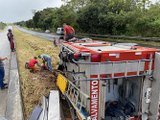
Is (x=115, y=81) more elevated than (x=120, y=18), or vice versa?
(x=120, y=18)

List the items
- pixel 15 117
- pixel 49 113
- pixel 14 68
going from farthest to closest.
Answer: pixel 14 68
pixel 15 117
pixel 49 113

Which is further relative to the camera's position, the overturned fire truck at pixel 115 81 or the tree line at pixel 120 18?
the tree line at pixel 120 18

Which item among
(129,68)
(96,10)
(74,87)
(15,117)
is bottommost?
(15,117)

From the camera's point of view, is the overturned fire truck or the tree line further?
the tree line

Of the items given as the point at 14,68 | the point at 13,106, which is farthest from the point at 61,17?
the point at 13,106

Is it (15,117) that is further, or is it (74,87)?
(15,117)

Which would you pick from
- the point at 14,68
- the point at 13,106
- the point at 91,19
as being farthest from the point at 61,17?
the point at 13,106

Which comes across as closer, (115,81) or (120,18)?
(115,81)

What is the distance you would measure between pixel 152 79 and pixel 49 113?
2462 millimetres

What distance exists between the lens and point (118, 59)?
4.79 meters

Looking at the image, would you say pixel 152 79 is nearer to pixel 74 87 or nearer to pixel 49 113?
pixel 74 87

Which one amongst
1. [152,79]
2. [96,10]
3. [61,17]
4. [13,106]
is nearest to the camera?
[152,79]

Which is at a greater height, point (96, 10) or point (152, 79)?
point (96, 10)

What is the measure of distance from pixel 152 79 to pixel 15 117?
3771 millimetres
